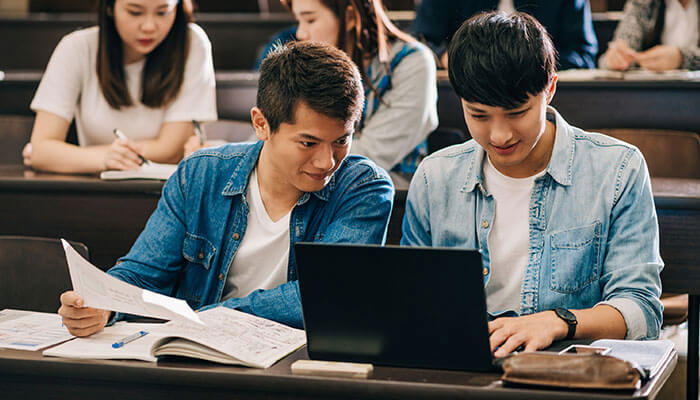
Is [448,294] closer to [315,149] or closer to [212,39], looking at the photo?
[315,149]

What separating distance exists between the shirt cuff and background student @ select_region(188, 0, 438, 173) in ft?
4.07

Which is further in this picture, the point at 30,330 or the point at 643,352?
the point at 30,330

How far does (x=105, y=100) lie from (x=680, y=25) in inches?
85.5

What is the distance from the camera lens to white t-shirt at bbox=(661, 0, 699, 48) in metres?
3.57

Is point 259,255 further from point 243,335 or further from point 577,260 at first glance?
point 577,260

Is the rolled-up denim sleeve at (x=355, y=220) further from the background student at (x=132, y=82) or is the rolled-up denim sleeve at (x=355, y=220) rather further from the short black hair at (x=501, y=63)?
the background student at (x=132, y=82)

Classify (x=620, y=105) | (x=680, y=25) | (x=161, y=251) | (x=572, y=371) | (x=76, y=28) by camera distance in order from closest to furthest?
(x=572, y=371)
(x=161, y=251)
(x=620, y=105)
(x=680, y=25)
(x=76, y=28)

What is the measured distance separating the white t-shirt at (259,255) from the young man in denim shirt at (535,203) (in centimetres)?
24

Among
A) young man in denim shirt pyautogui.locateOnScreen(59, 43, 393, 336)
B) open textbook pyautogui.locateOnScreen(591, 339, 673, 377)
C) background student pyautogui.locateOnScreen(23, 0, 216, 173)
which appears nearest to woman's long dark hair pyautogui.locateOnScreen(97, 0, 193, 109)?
background student pyautogui.locateOnScreen(23, 0, 216, 173)

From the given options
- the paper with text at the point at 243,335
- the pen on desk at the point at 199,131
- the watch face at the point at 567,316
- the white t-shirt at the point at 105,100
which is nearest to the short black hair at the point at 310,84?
the paper with text at the point at 243,335

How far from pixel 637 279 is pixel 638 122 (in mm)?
1505

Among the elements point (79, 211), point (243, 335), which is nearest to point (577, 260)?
point (243, 335)

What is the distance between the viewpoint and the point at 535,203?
1658 mm

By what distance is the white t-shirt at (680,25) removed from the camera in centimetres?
357
